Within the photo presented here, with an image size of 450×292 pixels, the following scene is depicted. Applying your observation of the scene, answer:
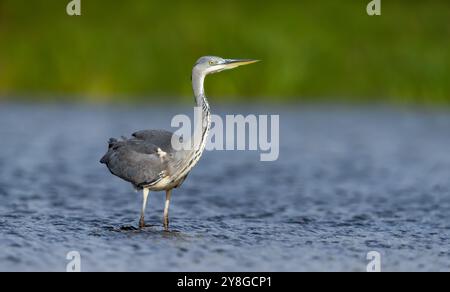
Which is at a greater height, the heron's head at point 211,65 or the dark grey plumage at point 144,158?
the heron's head at point 211,65

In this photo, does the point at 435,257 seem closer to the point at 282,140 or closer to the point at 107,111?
the point at 282,140

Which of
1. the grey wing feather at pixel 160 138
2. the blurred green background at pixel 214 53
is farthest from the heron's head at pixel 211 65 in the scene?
the blurred green background at pixel 214 53

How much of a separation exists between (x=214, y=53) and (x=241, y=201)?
13.5 meters

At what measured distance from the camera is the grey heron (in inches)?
449

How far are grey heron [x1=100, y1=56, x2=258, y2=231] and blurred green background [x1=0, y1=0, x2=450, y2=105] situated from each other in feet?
52.9

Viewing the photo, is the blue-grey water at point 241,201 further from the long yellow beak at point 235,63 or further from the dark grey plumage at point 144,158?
the long yellow beak at point 235,63

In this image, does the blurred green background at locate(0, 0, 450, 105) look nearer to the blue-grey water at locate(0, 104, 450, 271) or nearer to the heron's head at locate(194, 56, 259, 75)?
the blue-grey water at locate(0, 104, 450, 271)

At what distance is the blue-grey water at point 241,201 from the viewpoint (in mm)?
10164

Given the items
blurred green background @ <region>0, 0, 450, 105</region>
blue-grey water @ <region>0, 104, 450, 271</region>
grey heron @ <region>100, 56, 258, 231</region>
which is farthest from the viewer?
blurred green background @ <region>0, 0, 450, 105</region>

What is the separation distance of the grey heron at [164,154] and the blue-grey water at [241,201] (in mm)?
675

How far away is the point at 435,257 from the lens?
34.0ft

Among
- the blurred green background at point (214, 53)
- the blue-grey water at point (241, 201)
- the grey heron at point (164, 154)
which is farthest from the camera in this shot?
the blurred green background at point (214, 53)

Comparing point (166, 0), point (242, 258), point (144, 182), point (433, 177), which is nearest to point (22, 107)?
point (166, 0)

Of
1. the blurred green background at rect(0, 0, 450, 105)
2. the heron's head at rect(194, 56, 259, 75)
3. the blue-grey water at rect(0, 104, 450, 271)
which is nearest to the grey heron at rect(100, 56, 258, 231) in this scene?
the heron's head at rect(194, 56, 259, 75)
